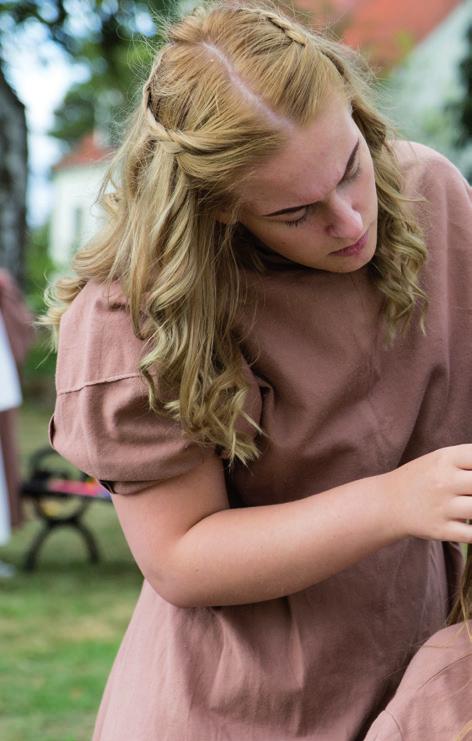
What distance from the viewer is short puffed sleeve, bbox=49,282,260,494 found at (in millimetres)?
1550

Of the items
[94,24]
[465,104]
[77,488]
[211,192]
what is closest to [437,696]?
[211,192]

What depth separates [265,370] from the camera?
1.62 m

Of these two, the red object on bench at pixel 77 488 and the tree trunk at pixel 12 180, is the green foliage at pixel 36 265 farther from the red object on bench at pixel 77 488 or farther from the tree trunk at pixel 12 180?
the red object on bench at pixel 77 488

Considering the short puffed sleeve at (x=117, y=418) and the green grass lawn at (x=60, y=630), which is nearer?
the short puffed sleeve at (x=117, y=418)

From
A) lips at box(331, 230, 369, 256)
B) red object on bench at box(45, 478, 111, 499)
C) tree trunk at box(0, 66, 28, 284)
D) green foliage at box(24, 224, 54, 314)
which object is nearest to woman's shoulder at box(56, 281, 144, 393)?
lips at box(331, 230, 369, 256)

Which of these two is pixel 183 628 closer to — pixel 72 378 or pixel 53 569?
pixel 72 378

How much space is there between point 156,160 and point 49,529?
523cm

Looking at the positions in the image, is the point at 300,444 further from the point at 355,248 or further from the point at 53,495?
the point at 53,495

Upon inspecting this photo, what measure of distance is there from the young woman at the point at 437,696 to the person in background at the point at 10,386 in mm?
3849

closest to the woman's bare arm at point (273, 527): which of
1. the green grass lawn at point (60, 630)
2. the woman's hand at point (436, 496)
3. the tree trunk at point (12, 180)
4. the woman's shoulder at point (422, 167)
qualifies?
the woman's hand at point (436, 496)

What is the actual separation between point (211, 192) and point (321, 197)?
16 centimetres

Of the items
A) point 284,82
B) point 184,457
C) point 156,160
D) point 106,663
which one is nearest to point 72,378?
point 184,457

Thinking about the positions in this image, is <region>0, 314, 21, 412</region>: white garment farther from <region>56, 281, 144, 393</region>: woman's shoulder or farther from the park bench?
<region>56, 281, 144, 393</region>: woman's shoulder

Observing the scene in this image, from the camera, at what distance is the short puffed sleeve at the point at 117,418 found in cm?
155
